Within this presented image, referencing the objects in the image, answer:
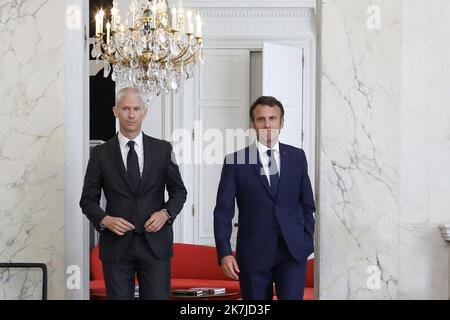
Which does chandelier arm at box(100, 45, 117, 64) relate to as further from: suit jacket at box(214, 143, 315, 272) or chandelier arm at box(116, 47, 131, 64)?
suit jacket at box(214, 143, 315, 272)

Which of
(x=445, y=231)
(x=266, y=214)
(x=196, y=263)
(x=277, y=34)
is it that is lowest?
(x=196, y=263)

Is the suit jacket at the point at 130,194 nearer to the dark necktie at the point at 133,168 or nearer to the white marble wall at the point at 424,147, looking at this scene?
the dark necktie at the point at 133,168

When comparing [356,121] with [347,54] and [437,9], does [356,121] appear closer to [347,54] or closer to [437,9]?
[347,54]

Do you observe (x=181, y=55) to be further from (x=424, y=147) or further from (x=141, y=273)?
(x=141, y=273)

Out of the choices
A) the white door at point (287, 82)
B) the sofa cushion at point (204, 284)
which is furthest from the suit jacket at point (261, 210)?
the white door at point (287, 82)

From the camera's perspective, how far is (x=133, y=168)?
159 inches

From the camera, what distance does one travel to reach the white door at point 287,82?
8188 millimetres

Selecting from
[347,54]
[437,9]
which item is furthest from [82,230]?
[437,9]

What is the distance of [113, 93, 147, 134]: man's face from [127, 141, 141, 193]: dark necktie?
0.09m

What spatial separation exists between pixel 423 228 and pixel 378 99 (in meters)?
0.76

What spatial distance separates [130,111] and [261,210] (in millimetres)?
799

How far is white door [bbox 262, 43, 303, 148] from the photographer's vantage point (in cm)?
819

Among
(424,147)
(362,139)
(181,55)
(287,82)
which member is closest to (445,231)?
(424,147)

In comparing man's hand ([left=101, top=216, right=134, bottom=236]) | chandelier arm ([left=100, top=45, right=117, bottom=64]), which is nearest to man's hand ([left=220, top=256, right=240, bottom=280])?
man's hand ([left=101, top=216, right=134, bottom=236])
